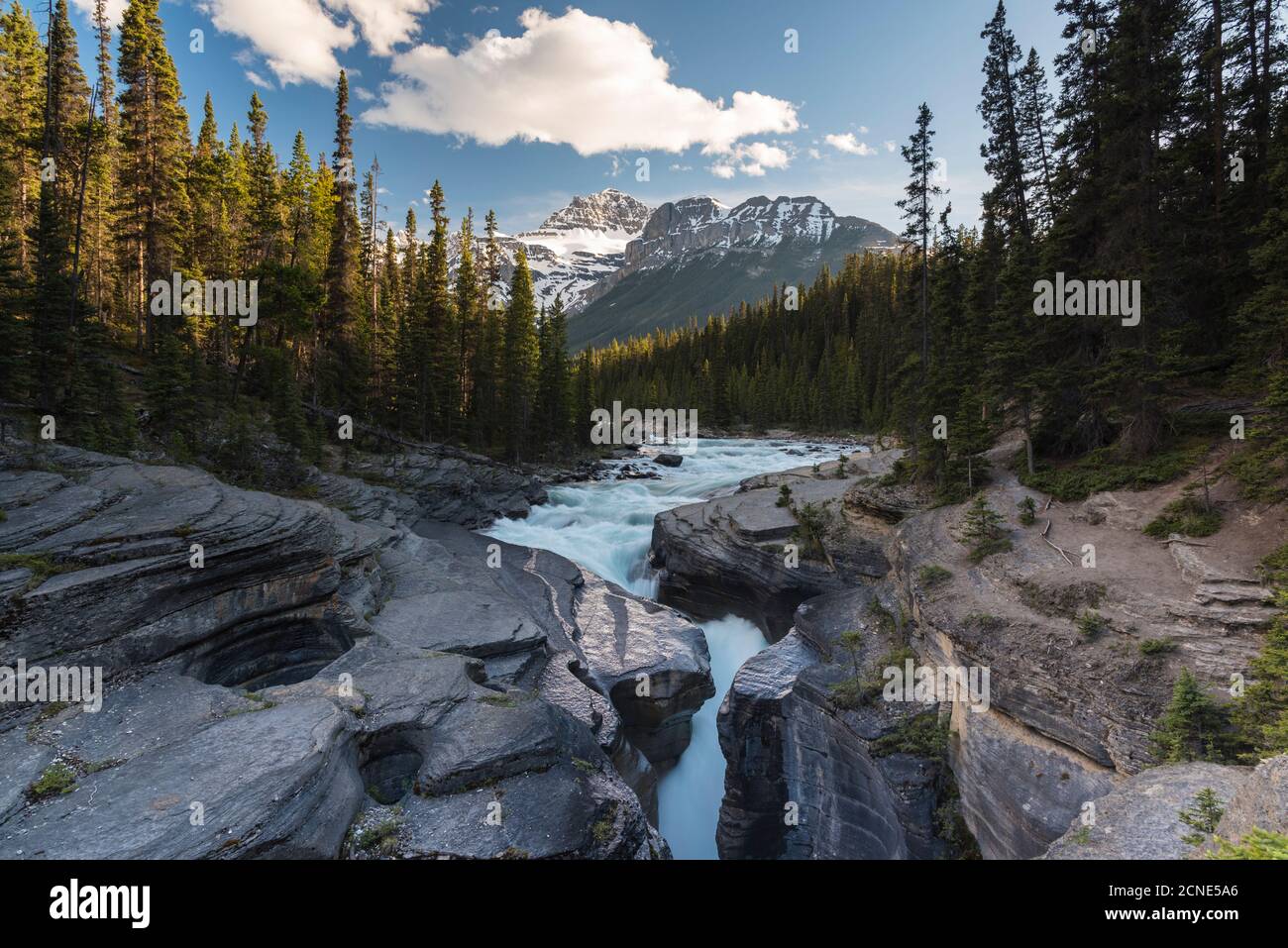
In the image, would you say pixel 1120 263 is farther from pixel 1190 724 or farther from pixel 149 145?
pixel 149 145

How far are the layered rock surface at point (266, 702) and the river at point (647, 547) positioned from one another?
1825 millimetres

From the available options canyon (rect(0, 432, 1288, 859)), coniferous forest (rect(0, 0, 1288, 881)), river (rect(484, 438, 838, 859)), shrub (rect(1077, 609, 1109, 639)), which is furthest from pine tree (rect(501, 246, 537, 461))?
shrub (rect(1077, 609, 1109, 639))

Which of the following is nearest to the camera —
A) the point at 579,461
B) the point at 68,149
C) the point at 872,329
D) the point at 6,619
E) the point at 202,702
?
Answer: the point at 6,619

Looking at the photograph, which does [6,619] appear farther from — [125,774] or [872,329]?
[872,329]

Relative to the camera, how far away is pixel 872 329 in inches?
3551

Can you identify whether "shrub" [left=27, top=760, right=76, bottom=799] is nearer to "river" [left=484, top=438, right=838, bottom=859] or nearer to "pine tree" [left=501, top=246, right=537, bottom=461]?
"river" [left=484, top=438, right=838, bottom=859]

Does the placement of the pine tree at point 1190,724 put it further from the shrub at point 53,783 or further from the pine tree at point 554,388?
the pine tree at point 554,388

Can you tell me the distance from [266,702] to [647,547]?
19900 mm

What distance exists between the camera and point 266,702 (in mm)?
8648

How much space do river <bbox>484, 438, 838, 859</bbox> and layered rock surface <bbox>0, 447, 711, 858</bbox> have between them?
5.99 ft

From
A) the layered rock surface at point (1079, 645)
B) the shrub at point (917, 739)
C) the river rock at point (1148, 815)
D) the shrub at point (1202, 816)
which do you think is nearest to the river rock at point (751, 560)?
the layered rock surface at point (1079, 645)
